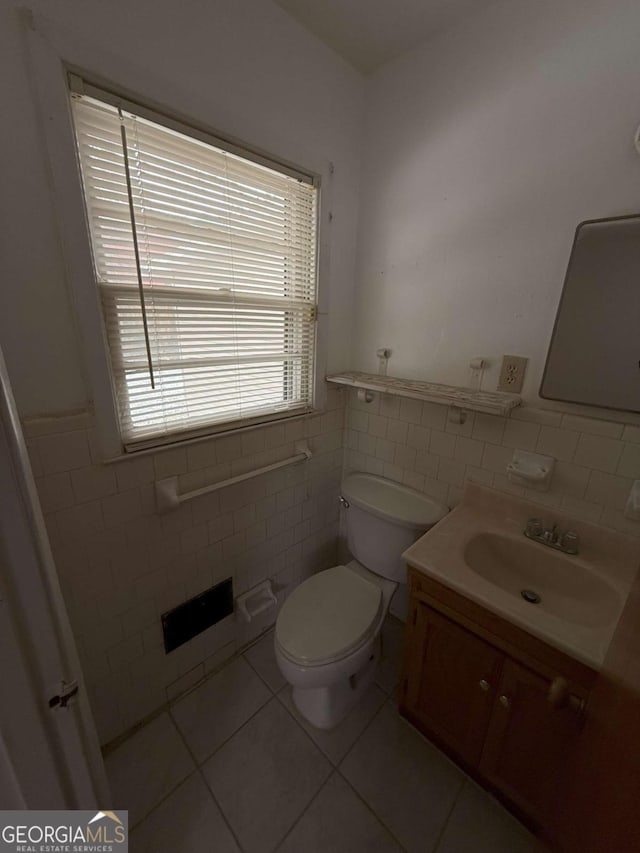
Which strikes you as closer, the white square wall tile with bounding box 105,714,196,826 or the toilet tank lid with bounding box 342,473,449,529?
the white square wall tile with bounding box 105,714,196,826

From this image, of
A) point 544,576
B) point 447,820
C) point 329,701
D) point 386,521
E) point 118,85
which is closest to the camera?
point 118,85

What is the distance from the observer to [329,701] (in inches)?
52.2

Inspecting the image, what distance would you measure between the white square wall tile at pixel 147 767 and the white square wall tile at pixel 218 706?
0.14 feet

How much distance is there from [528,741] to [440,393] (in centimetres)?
113

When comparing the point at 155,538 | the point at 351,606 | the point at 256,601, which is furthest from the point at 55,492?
the point at 351,606

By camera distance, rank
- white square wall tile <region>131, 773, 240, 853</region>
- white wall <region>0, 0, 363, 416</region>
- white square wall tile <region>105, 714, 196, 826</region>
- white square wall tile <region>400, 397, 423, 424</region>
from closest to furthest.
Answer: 1. white wall <region>0, 0, 363, 416</region>
2. white square wall tile <region>131, 773, 240, 853</region>
3. white square wall tile <region>105, 714, 196, 826</region>
4. white square wall tile <region>400, 397, 423, 424</region>

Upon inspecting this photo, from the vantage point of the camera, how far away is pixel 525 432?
1259 mm

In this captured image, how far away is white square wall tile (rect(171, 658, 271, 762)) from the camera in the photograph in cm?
131

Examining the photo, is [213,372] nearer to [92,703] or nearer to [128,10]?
[128,10]

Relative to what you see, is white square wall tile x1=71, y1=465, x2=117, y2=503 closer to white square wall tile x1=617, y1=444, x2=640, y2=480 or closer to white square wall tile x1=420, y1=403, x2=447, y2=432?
white square wall tile x1=420, y1=403, x2=447, y2=432

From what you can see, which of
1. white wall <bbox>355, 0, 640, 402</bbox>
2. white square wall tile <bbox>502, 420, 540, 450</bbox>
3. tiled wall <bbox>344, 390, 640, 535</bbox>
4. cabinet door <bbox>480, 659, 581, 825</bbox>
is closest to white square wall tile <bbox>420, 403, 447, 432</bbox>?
tiled wall <bbox>344, 390, 640, 535</bbox>

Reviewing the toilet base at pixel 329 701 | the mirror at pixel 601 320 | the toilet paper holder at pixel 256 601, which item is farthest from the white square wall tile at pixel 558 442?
the toilet paper holder at pixel 256 601

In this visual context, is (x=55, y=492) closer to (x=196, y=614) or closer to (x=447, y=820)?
(x=196, y=614)

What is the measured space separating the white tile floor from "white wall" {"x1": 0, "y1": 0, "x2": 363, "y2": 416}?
1342 millimetres
